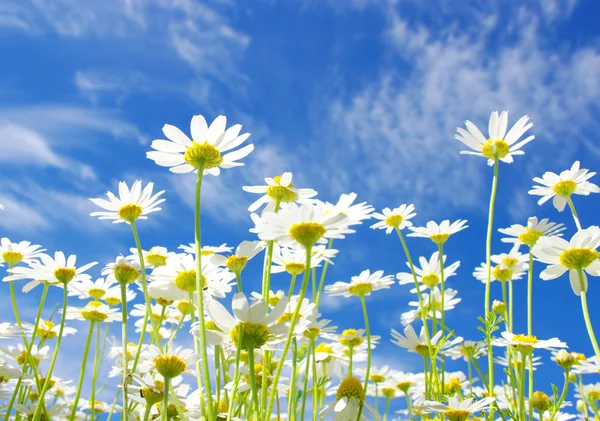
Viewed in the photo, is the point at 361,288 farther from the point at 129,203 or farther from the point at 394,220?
the point at 129,203

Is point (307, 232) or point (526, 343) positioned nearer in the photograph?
point (307, 232)

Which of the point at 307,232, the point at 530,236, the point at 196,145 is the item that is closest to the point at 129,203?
the point at 196,145

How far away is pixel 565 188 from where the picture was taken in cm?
331

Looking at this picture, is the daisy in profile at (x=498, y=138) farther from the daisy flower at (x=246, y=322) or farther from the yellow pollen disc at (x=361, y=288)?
the daisy flower at (x=246, y=322)

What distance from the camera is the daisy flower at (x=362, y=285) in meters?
3.28

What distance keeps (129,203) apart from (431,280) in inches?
82.2

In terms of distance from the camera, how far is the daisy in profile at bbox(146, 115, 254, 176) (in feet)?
6.79

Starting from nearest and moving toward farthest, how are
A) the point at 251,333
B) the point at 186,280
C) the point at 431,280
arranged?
the point at 251,333, the point at 186,280, the point at 431,280

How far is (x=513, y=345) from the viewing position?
8.89ft

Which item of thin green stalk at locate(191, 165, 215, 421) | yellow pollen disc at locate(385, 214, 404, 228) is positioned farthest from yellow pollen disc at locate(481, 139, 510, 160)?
thin green stalk at locate(191, 165, 215, 421)

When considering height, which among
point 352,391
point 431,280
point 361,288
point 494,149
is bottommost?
point 352,391

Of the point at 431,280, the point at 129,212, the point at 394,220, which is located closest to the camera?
the point at 129,212

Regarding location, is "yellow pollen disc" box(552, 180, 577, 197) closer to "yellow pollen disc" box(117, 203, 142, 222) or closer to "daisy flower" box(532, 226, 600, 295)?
"daisy flower" box(532, 226, 600, 295)

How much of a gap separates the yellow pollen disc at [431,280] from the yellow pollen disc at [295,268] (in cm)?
120
